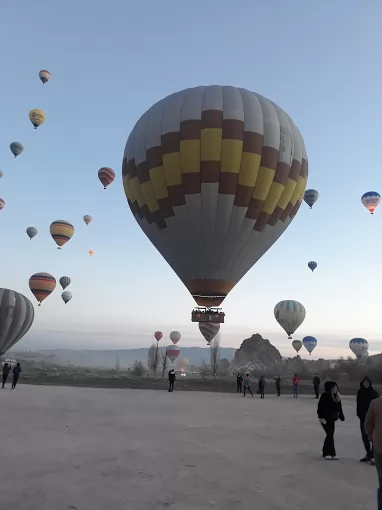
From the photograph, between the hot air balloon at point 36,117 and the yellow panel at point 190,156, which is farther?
the hot air balloon at point 36,117

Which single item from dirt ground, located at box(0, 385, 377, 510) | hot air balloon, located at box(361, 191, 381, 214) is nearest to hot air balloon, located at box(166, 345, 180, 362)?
hot air balloon, located at box(361, 191, 381, 214)

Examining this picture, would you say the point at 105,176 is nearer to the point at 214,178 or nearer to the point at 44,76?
the point at 44,76

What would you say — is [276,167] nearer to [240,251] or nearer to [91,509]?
[240,251]

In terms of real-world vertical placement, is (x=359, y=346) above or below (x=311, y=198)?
below

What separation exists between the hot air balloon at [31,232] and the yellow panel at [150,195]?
119 ft

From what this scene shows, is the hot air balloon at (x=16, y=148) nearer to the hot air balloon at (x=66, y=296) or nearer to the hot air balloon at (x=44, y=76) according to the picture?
the hot air balloon at (x=44, y=76)

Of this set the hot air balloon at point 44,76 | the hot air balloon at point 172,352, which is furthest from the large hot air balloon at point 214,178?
the hot air balloon at point 172,352

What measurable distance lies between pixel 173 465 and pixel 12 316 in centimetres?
3355

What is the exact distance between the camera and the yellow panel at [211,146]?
21016 millimetres

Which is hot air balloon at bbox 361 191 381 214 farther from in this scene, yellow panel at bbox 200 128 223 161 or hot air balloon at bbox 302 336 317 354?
hot air balloon at bbox 302 336 317 354

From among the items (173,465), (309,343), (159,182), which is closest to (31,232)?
(159,182)

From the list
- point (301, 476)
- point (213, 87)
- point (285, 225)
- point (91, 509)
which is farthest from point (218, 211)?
point (91, 509)

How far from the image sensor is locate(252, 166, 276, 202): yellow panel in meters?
21.5

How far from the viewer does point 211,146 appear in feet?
68.9
